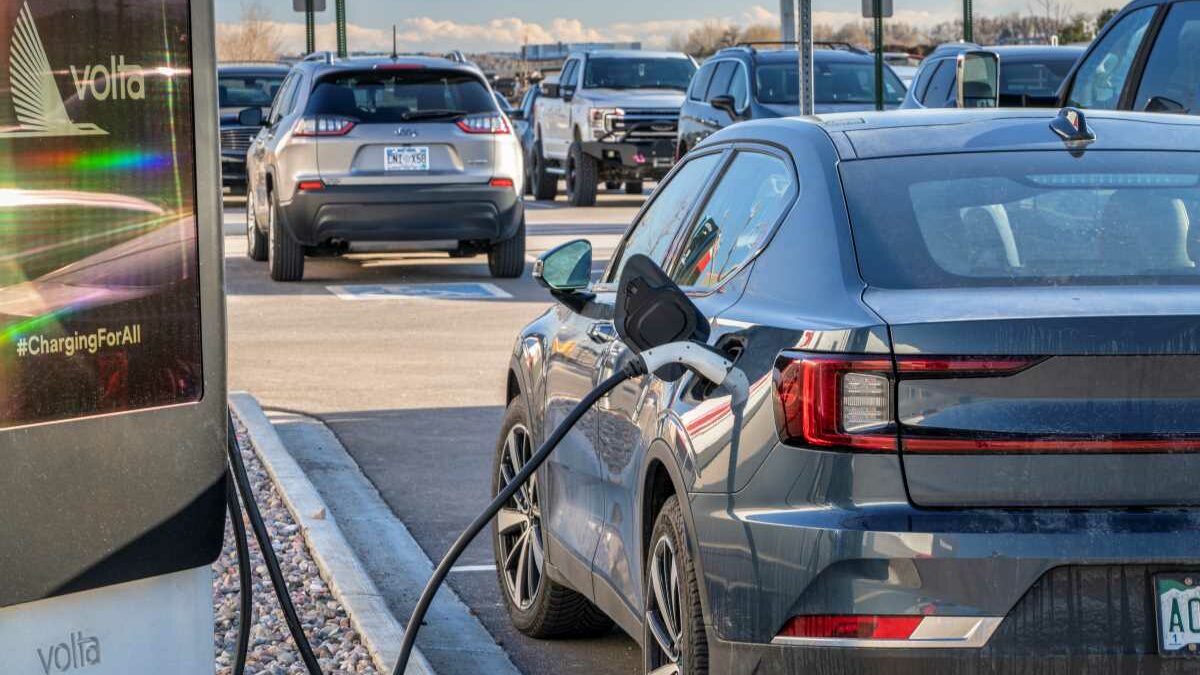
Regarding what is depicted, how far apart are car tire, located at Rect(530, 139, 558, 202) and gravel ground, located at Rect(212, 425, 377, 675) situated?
76.1 ft

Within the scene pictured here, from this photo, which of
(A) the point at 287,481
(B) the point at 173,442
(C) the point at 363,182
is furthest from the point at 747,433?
(C) the point at 363,182

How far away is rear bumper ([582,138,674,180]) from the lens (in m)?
26.8

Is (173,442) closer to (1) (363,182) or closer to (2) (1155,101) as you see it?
(2) (1155,101)

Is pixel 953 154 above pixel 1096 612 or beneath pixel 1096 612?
above

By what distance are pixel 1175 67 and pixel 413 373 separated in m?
4.93

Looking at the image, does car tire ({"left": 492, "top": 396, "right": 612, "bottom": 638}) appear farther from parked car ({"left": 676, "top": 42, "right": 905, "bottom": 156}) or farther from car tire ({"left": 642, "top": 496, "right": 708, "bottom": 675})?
parked car ({"left": 676, "top": 42, "right": 905, "bottom": 156})

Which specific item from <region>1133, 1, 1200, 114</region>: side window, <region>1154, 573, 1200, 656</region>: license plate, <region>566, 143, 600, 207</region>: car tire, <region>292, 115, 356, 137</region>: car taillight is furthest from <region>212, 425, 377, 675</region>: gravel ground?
<region>566, 143, 600, 207</region>: car tire

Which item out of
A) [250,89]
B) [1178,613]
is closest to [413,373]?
[1178,613]

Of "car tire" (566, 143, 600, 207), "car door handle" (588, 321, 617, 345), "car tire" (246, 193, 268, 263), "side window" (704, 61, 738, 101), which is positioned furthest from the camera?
"car tire" (566, 143, 600, 207)

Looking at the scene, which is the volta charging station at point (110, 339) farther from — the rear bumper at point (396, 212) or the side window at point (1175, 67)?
the rear bumper at point (396, 212)

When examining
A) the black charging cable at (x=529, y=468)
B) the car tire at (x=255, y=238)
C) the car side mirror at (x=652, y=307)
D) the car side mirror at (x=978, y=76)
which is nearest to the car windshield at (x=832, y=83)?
the car tire at (x=255, y=238)

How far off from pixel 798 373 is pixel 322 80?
1329 centimetres

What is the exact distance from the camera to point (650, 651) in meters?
A: 4.79

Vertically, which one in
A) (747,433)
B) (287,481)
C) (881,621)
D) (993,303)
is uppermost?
(993,303)
